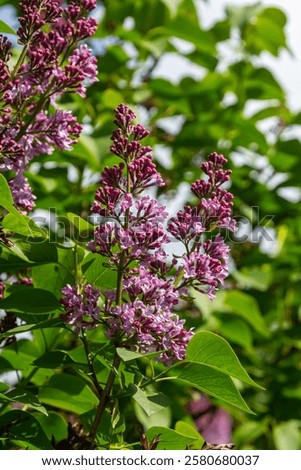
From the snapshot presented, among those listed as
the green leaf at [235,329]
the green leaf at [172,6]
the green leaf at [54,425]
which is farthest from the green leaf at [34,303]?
the green leaf at [172,6]

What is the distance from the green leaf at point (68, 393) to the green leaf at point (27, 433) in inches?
4.0

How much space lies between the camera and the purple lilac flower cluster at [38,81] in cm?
126

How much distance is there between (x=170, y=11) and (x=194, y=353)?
5.32 ft

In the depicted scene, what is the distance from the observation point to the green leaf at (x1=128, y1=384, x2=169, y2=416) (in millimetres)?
1064

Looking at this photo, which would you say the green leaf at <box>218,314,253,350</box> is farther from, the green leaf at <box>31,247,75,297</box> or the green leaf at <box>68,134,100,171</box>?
the green leaf at <box>31,247,75,297</box>

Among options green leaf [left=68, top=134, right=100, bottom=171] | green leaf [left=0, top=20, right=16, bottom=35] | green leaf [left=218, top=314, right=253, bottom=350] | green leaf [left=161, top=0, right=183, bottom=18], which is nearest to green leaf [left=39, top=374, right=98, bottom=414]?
green leaf [left=0, top=20, right=16, bottom=35]

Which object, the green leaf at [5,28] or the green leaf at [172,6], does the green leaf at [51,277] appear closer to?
the green leaf at [5,28]

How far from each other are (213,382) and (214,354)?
0.04m

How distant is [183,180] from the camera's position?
108 inches

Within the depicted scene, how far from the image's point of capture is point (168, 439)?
127 cm

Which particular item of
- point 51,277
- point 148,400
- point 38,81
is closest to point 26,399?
point 148,400

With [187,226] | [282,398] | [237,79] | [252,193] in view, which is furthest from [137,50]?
[187,226]

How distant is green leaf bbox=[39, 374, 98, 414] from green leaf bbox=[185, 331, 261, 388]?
0.82 ft
